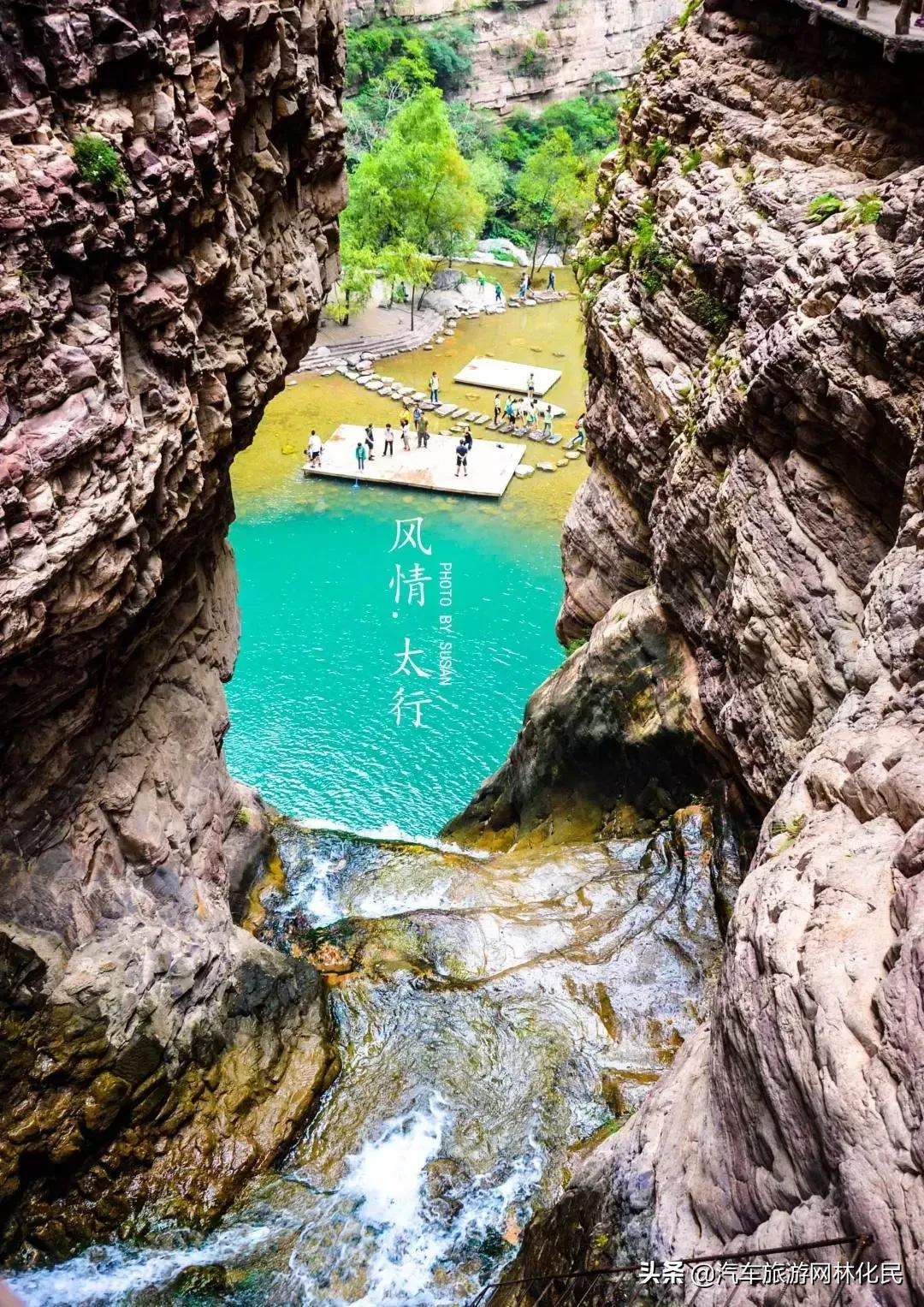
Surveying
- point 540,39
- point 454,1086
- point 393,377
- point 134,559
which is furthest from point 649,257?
point 540,39

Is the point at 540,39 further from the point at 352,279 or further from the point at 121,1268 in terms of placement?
the point at 121,1268

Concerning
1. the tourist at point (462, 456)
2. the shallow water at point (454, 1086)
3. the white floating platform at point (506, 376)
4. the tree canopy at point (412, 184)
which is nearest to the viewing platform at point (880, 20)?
the shallow water at point (454, 1086)

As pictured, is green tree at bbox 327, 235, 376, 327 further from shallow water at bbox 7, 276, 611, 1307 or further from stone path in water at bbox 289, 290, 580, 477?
shallow water at bbox 7, 276, 611, 1307

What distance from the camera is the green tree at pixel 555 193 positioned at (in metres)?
47.7

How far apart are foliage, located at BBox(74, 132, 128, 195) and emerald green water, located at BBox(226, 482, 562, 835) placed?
624 inches

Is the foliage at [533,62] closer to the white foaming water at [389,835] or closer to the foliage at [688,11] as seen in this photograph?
the foliage at [688,11]

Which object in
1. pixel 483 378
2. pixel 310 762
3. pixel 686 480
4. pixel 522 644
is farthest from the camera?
pixel 483 378

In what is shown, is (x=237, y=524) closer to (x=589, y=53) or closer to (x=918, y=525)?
(x=918, y=525)

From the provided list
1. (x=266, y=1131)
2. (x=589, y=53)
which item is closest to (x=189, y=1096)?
(x=266, y=1131)

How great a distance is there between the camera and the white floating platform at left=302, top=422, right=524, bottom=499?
32.1 metres

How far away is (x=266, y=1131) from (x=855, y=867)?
8314 millimetres

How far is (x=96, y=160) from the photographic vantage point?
323 inches

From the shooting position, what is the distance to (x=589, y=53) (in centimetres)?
6106

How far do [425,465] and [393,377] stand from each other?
815 centimetres
